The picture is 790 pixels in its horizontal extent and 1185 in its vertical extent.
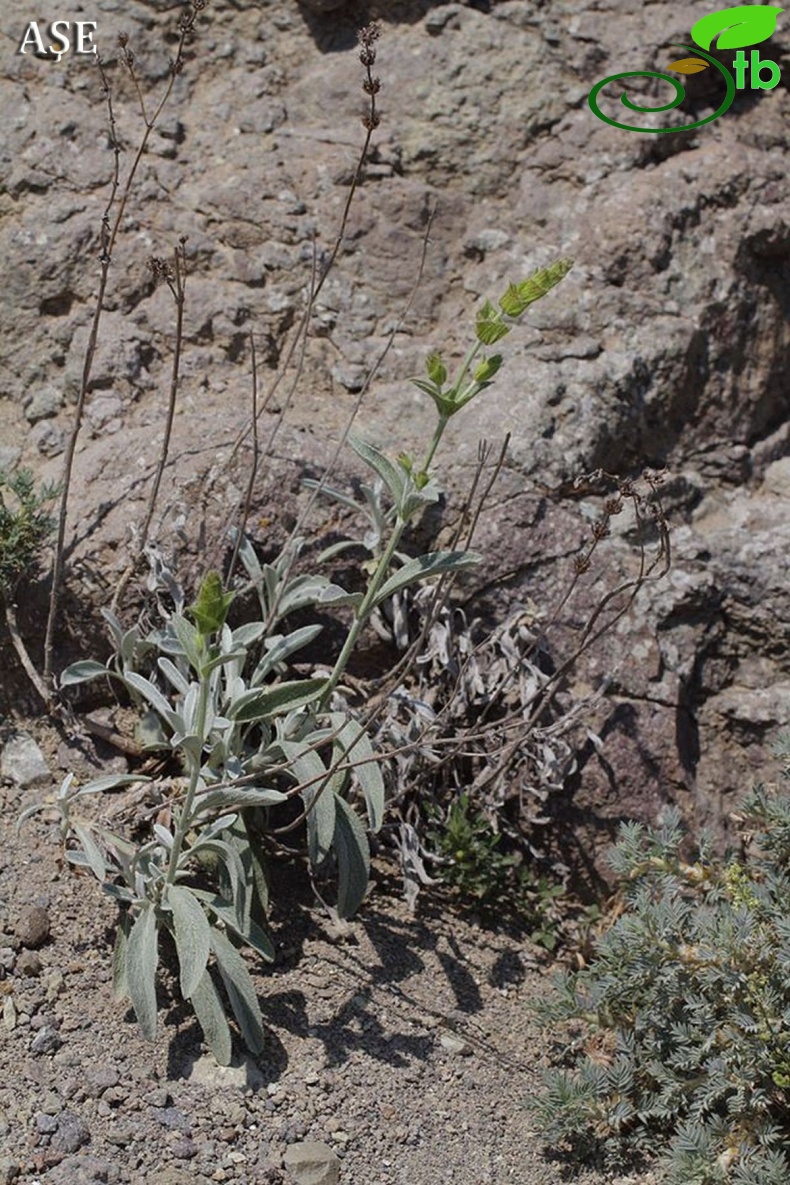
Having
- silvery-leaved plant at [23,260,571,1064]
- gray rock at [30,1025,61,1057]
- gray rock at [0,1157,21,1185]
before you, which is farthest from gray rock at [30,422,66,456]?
gray rock at [0,1157,21,1185]

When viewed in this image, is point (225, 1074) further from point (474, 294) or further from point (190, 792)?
point (474, 294)

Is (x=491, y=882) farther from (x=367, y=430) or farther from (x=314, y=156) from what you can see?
(x=314, y=156)

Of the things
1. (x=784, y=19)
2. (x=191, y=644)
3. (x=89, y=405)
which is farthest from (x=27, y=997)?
(x=784, y=19)

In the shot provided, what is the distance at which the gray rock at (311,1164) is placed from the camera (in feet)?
10.1

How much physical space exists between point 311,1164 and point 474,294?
3139mm

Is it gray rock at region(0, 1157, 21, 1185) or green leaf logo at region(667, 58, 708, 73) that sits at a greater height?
green leaf logo at region(667, 58, 708, 73)

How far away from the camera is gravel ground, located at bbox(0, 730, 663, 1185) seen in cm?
308

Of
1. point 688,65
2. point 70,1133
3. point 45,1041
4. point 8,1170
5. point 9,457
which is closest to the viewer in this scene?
point 8,1170

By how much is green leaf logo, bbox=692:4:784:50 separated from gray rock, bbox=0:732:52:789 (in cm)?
367

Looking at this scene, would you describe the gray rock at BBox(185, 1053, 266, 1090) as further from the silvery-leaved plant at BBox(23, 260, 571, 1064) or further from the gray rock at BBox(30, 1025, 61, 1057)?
the gray rock at BBox(30, 1025, 61, 1057)

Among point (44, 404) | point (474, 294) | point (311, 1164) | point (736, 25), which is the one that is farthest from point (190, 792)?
point (736, 25)

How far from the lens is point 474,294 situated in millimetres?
4914

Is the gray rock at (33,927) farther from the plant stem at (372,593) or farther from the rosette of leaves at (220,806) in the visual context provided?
the plant stem at (372,593)

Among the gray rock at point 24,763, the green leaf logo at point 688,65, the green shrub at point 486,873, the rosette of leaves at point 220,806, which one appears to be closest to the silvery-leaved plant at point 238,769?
the rosette of leaves at point 220,806
